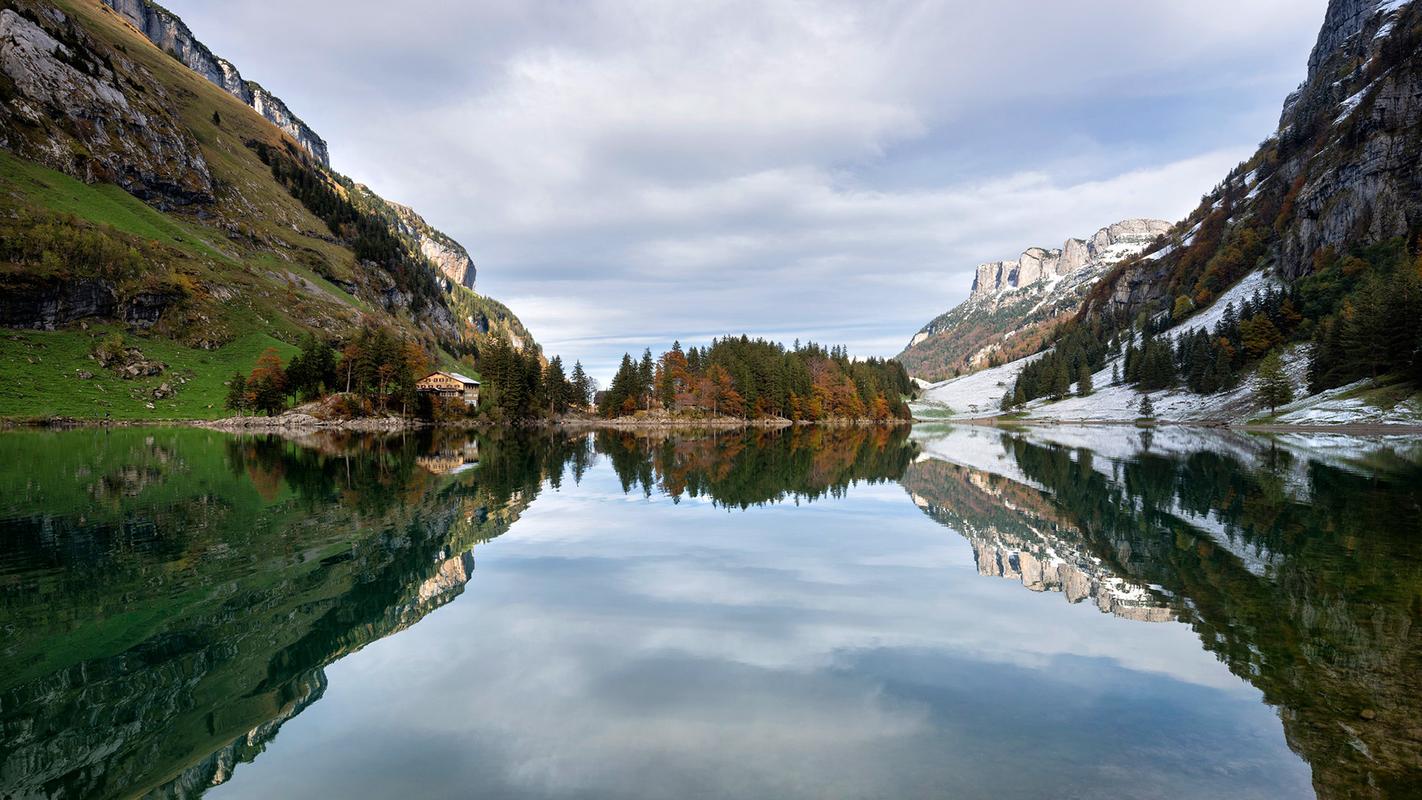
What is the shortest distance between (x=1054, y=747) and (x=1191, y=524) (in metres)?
19.7

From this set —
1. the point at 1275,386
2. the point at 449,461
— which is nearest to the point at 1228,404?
the point at 1275,386

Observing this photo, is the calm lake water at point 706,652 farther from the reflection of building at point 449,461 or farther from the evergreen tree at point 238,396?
the evergreen tree at point 238,396

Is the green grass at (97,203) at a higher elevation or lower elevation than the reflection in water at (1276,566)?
higher

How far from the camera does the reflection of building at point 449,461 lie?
41.8 m

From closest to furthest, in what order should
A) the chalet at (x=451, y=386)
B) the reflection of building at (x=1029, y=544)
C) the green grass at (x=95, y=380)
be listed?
the reflection of building at (x=1029, y=544)
the green grass at (x=95, y=380)
the chalet at (x=451, y=386)

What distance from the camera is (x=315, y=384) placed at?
115 m

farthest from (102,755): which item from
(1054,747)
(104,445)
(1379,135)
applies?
(1379,135)

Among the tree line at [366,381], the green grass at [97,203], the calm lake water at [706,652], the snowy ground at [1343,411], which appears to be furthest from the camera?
the green grass at [97,203]

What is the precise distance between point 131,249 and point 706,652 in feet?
505

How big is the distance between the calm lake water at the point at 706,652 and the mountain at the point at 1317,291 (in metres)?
82.3

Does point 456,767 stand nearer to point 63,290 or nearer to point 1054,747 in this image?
point 1054,747

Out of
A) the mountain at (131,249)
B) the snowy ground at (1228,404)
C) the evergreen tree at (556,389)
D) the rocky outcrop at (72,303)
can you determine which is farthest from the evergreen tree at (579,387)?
the snowy ground at (1228,404)

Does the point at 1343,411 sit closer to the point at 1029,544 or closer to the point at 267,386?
the point at 1029,544

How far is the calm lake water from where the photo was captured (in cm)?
753
